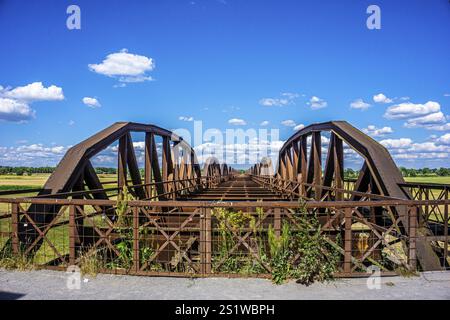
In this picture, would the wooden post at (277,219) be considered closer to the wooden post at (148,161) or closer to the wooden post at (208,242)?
the wooden post at (208,242)

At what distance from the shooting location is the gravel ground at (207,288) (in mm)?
6379

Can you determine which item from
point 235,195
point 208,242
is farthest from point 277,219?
point 235,195

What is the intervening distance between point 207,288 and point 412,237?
13.7ft

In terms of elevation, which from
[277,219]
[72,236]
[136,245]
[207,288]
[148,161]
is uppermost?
[148,161]

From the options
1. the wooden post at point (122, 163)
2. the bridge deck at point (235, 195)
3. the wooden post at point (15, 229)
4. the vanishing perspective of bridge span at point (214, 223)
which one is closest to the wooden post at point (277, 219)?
the vanishing perspective of bridge span at point (214, 223)

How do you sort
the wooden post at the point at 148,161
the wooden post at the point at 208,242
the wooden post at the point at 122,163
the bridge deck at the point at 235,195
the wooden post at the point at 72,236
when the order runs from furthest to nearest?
the bridge deck at the point at 235,195 < the wooden post at the point at 148,161 < the wooden post at the point at 122,163 < the wooden post at the point at 72,236 < the wooden post at the point at 208,242

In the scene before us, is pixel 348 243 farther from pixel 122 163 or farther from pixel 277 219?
pixel 122 163

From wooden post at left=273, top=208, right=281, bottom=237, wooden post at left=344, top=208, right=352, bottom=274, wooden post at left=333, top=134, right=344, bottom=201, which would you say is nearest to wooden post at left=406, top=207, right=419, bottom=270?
wooden post at left=344, top=208, right=352, bottom=274

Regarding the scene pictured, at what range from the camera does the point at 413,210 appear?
25.3 feet

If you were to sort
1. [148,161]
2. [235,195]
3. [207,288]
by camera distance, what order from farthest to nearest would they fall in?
[235,195]
[148,161]
[207,288]

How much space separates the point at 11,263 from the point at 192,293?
4078 millimetres

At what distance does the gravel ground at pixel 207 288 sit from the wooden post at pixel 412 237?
31 cm

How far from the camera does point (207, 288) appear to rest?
22.0 feet
